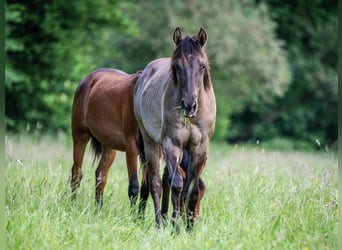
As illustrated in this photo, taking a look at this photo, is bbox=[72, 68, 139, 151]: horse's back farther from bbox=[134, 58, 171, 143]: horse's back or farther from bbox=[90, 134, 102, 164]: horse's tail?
bbox=[134, 58, 171, 143]: horse's back

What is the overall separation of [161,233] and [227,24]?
19284 mm

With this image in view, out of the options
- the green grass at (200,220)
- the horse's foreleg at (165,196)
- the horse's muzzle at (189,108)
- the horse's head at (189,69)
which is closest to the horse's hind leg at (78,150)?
the green grass at (200,220)

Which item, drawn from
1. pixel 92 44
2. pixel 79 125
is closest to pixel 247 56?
pixel 92 44

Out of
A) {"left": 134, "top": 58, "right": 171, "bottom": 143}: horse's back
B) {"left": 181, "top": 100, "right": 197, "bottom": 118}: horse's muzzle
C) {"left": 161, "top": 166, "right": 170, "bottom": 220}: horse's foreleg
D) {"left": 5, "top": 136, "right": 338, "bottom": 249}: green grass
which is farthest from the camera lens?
{"left": 161, "top": 166, "right": 170, "bottom": 220}: horse's foreleg

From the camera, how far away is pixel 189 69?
6.59 metres

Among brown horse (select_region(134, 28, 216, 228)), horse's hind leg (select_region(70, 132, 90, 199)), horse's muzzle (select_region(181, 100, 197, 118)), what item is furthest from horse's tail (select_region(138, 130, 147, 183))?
horse's muzzle (select_region(181, 100, 197, 118))

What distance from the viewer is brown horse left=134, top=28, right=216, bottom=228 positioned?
261 inches

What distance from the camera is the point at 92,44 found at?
21.2 m

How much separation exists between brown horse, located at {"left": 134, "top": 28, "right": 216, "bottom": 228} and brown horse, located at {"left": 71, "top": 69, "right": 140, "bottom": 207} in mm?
511

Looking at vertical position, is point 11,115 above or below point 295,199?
below

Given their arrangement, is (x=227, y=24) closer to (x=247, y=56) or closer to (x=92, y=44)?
(x=247, y=56)

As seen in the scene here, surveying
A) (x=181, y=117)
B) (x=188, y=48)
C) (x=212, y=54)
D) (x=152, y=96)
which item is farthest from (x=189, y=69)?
(x=212, y=54)

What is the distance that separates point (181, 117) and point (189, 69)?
1.71ft

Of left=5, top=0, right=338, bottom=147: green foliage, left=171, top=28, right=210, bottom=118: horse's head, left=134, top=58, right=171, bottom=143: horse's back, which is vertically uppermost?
left=171, top=28, right=210, bottom=118: horse's head
